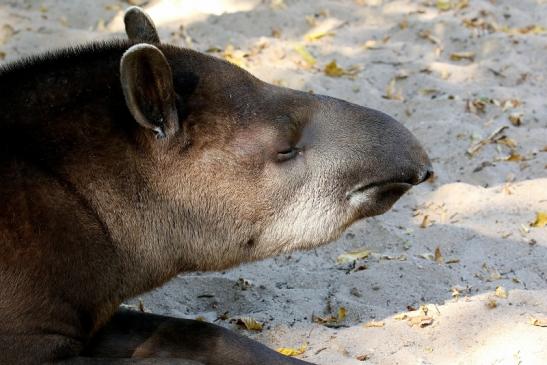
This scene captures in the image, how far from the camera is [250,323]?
191 inches

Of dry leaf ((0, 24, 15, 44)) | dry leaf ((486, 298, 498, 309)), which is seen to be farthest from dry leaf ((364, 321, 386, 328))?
dry leaf ((0, 24, 15, 44))

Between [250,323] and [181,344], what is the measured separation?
0.72 meters

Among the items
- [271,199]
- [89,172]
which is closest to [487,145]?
[271,199]

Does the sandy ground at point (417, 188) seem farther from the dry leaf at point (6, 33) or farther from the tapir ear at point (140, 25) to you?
the tapir ear at point (140, 25)

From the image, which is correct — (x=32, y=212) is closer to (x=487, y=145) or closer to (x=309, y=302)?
(x=309, y=302)

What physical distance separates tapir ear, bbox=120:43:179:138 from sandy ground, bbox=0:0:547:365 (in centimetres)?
142

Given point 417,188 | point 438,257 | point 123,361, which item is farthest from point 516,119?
point 123,361

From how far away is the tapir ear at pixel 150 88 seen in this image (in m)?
3.63

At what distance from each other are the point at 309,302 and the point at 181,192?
4.84 feet

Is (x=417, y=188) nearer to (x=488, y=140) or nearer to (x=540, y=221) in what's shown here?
(x=488, y=140)

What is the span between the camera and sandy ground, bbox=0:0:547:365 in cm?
469

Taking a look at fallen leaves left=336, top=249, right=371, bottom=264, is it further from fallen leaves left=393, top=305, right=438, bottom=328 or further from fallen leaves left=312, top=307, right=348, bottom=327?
fallen leaves left=393, top=305, right=438, bottom=328

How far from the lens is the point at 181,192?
392cm

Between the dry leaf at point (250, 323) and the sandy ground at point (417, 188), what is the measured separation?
9cm
